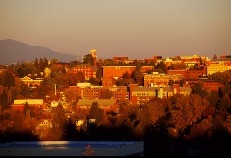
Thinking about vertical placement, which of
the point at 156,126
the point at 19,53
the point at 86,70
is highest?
the point at 19,53

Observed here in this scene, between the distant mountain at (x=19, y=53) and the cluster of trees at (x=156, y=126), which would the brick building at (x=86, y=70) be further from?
the cluster of trees at (x=156, y=126)

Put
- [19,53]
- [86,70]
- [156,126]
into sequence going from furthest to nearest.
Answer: [19,53] → [86,70] → [156,126]

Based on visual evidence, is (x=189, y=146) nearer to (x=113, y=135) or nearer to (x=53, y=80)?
(x=113, y=135)

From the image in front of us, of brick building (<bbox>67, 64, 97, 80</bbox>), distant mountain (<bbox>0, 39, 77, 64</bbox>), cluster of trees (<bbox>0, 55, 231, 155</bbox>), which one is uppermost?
distant mountain (<bbox>0, 39, 77, 64</bbox>)

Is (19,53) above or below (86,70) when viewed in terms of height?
above

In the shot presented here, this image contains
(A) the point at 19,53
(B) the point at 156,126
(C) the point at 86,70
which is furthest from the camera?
(A) the point at 19,53

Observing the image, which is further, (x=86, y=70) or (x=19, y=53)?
(x=19, y=53)

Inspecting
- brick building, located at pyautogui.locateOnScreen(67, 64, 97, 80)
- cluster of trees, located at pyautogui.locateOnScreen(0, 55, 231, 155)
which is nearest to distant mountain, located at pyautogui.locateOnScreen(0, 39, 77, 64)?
brick building, located at pyautogui.locateOnScreen(67, 64, 97, 80)

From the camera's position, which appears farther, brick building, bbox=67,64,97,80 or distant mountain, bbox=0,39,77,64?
distant mountain, bbox=0,39,77,64

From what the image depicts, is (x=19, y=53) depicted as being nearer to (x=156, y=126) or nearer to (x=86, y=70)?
(x=86, y=70)

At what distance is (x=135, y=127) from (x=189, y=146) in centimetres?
221

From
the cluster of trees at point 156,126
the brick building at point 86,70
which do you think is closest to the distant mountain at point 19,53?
the brick building at point 86,70

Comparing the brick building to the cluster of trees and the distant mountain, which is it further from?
the cluster of trees

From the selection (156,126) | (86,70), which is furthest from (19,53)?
(156,126)
